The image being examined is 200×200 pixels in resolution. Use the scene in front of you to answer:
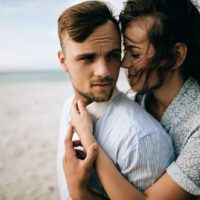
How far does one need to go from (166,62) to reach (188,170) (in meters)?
0.48

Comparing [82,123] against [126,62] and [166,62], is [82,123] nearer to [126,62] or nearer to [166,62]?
[126,62]

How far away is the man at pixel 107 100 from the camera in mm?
1235

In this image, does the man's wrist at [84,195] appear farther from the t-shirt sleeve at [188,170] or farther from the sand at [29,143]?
the sand at [29,143]

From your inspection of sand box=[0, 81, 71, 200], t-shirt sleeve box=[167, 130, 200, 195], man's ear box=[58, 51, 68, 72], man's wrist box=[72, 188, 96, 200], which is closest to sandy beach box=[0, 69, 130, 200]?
sand box=[0, 81, 71, 200]

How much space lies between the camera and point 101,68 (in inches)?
55.0

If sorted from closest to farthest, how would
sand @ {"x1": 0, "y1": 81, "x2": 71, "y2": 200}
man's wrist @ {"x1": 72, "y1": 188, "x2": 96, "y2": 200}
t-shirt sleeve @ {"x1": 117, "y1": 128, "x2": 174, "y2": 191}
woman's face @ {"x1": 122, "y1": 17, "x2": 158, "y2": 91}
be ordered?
t-shirt sleeve @ {"x1": 117, "y1": 128, "x2": 174, "y2": 191}, man's wrist @ {"x1": 72, "y1": 188, "x2": 96, "y2": 200}, woman's face @ {"x1": 122, "y1": 17, "x2": 158, "y2": 91}, sand @ {"x1": 0, "y1": 81, "x2": 71, "y2": 200}

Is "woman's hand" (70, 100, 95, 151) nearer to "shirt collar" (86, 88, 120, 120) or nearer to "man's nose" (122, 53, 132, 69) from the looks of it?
"shirt collar" (86, 88, 120, 120)

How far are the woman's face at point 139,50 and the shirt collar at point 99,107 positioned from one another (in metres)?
0.12

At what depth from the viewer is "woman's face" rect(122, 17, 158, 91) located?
144 cm

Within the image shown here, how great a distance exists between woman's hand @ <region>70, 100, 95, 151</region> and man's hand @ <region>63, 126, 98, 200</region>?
0.05m

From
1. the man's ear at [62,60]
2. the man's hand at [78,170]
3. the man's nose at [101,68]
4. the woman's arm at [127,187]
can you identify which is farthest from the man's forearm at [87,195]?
the man's ear at [62,60]

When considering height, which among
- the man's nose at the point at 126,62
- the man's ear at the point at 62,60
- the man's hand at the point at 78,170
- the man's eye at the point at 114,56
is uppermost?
the man's eye at the point at 114,56

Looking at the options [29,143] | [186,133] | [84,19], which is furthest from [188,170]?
[29,143]

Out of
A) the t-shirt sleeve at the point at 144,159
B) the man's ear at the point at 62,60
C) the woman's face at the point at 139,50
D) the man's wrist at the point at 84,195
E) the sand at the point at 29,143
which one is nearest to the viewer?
the t-shirt sleeve at the point at 144,159
